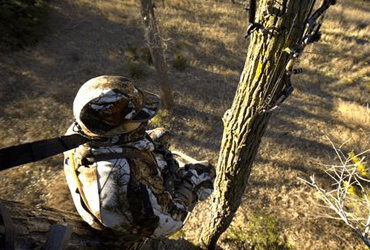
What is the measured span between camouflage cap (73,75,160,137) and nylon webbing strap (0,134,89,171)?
13cm

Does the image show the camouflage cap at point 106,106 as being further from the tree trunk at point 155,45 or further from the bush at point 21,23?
the bush at point 21,23

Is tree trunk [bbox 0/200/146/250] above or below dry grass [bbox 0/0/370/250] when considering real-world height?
above

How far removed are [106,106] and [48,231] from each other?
1169 mm

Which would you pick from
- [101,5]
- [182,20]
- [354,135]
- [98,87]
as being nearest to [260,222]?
[354,135]

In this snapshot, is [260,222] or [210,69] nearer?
[260,222]

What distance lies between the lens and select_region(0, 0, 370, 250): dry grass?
20.0 ft

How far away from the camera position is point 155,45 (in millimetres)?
6875

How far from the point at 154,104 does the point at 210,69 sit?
327 inches

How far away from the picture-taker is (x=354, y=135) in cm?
813

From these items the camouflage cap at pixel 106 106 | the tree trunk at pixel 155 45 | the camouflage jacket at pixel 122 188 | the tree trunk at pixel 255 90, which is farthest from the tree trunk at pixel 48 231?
the tree trunk at pixel 155 45

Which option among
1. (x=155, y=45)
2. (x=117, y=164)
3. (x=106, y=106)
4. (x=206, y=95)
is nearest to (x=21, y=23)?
(x=155, y=45)

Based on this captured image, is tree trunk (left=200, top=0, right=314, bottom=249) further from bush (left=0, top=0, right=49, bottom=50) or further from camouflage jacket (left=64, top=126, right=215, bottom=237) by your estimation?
bush (left=0, top=0, right=49, bottom=50)

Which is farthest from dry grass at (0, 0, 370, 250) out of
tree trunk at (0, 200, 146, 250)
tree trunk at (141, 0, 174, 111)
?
tree trunk at (0, 200, 146, 250)

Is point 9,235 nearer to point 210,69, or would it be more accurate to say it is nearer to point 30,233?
point 30,233
